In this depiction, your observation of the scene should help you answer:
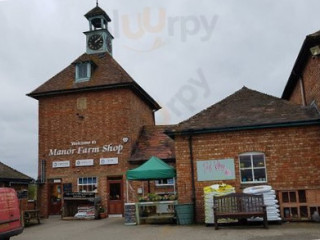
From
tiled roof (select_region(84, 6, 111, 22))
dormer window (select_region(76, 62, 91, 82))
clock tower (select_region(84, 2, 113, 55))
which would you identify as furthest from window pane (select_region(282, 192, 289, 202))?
tiled roof (select_region(84, 6, 111, 22))

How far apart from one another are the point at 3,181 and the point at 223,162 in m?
15.5

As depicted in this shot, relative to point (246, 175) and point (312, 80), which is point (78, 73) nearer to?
point (246, 175)

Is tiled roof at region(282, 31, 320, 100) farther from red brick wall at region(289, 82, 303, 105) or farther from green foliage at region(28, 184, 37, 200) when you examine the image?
green foliage at region(28, 184, 37, 200)

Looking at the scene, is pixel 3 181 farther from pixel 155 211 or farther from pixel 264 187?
pixel 264 187

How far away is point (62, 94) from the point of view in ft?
76.3

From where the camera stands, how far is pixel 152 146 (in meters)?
22.2

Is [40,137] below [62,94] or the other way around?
below

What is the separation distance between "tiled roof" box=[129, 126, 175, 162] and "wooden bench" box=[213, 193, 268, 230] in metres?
8.52

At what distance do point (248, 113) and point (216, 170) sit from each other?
2.67 meters

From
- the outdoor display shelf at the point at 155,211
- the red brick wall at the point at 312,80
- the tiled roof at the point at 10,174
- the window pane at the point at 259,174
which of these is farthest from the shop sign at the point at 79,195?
the red brick wall at the point at 312,80

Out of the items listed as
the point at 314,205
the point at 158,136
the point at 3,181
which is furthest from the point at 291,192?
the point at 3,181

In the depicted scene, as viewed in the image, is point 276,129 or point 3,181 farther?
point 3,181

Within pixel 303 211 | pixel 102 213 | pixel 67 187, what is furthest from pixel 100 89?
pixel 303 211

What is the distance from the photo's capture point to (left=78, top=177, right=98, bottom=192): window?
2158 centimetres
